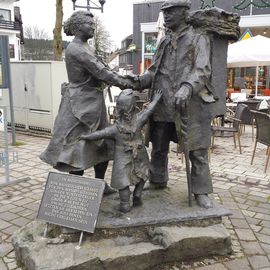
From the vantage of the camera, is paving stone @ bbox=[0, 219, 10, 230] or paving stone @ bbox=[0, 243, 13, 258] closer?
paving stone @ bbox=[0, 243, 13, 258]

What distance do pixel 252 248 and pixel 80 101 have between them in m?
2.18

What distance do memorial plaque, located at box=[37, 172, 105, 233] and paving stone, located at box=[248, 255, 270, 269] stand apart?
1.45m

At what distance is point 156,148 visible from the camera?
13.4 feet

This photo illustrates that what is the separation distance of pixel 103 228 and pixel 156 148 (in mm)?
1198

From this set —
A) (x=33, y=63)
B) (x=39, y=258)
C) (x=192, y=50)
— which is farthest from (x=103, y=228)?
(x=33, y=63)

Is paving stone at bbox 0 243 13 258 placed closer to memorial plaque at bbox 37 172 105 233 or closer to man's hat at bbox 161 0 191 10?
memorial plaque at bbox 37 172 105 233

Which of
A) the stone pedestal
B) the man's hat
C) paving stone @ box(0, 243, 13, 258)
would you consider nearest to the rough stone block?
the stone pedestal

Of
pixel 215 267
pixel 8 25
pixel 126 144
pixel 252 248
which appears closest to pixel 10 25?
pixel 8 25

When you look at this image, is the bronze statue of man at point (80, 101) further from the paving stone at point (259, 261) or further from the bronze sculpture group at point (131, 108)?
the paving stone at point (259, 261)

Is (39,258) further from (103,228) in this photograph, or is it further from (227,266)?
(227,266)

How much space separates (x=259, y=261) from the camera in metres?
3.25

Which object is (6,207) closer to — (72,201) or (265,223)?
(72,201)

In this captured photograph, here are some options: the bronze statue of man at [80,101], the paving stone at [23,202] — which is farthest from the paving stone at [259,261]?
the paving stone at [23,202]

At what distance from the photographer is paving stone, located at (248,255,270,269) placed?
3.18 m
